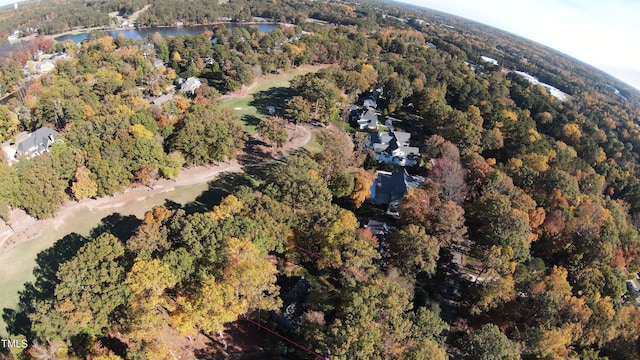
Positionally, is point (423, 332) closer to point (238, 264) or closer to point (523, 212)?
point (238, 264)

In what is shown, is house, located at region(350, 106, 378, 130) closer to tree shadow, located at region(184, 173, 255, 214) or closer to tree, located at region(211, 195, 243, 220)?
tree shadow, located at region(184, 173, 255, 214)

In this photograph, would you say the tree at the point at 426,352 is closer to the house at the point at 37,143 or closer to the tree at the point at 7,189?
the tree at the point at 7,189

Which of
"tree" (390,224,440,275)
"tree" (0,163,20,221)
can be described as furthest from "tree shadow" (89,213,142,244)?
"tree" (390,224,440,275)

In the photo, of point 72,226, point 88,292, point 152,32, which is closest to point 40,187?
point 72,226

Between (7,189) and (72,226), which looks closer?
(7,189)

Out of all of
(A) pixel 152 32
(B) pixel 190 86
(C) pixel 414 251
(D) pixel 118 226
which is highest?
(A) pixel 152 32

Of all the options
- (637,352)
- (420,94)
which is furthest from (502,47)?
(637,352)

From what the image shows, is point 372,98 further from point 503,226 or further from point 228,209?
point 228,209
